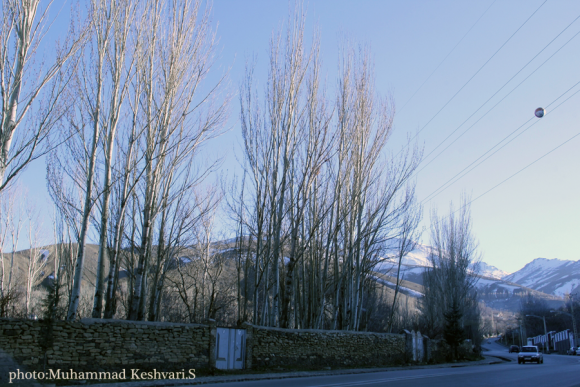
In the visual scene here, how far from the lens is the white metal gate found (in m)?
14.1

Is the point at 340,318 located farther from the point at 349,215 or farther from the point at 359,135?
the point at 359,135

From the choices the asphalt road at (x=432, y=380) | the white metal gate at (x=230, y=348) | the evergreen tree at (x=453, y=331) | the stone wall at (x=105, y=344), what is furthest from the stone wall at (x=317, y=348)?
the evergreen tree at (x=453, y=331)

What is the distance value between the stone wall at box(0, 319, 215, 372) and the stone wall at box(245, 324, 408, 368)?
208 cm

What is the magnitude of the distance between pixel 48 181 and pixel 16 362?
262 inches

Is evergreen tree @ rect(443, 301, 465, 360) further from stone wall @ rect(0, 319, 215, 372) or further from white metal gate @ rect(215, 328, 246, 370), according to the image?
stone wall @ rect(0, 319, 215, 372)

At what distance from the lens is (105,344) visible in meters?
11.3

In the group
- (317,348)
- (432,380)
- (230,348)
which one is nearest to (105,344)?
(230,348)

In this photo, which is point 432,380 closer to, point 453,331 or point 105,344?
point 105,344

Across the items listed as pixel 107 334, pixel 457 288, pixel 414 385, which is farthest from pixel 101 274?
pixel 457 288

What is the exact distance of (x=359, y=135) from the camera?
1922cm

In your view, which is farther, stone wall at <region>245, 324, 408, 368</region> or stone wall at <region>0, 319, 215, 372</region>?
stone wall at <region>245, 324, 408, 368</region>

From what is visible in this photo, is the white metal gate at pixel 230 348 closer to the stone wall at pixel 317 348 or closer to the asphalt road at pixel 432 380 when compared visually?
the stone wall at pixel 317 348

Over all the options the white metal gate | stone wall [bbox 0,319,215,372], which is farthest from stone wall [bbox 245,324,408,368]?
stone wall [bbox 0,319,215,372]

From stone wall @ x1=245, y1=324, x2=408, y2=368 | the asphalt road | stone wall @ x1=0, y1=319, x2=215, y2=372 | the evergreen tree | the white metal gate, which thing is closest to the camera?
stone wall @ x1=0, y1=319, x2=215, y2=372
